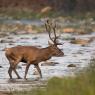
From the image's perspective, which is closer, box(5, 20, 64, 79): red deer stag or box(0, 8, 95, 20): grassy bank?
box(5, 20, 64, 79): red deer stag

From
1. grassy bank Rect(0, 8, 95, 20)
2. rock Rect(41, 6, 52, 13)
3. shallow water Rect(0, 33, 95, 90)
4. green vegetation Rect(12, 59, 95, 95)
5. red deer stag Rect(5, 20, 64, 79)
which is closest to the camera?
green vegetation Rect(12, 59, 95, 95)

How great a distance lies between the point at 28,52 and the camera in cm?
1800

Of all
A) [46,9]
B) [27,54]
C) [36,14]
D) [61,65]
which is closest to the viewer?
[27,54]

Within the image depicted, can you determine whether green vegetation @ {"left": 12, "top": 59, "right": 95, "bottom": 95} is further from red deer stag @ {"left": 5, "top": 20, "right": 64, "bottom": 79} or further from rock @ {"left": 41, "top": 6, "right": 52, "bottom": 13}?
rock @ {"left": 41, "top": 6, "right": 52, "bottom": 13}

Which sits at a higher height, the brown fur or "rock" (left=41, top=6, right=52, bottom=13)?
the brown fur

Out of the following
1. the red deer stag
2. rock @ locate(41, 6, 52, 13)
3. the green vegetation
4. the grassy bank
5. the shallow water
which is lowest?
the grassy bank

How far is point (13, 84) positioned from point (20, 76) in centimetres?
201

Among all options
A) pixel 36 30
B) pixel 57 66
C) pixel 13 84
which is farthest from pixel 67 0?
pixel 13 84

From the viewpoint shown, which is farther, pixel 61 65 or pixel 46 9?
pixel 46 9

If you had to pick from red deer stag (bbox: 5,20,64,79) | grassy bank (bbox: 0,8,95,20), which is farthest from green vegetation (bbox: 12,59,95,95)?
grassy bank (bbox: 0,8,95,20)

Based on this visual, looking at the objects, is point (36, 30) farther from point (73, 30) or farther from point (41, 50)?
point (41, 50)

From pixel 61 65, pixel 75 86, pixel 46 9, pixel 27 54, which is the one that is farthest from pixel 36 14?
pixel 75 86

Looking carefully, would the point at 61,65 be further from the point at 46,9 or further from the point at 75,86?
the point at 46,9

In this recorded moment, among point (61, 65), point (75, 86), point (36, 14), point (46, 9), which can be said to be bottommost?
point (36, 14)
